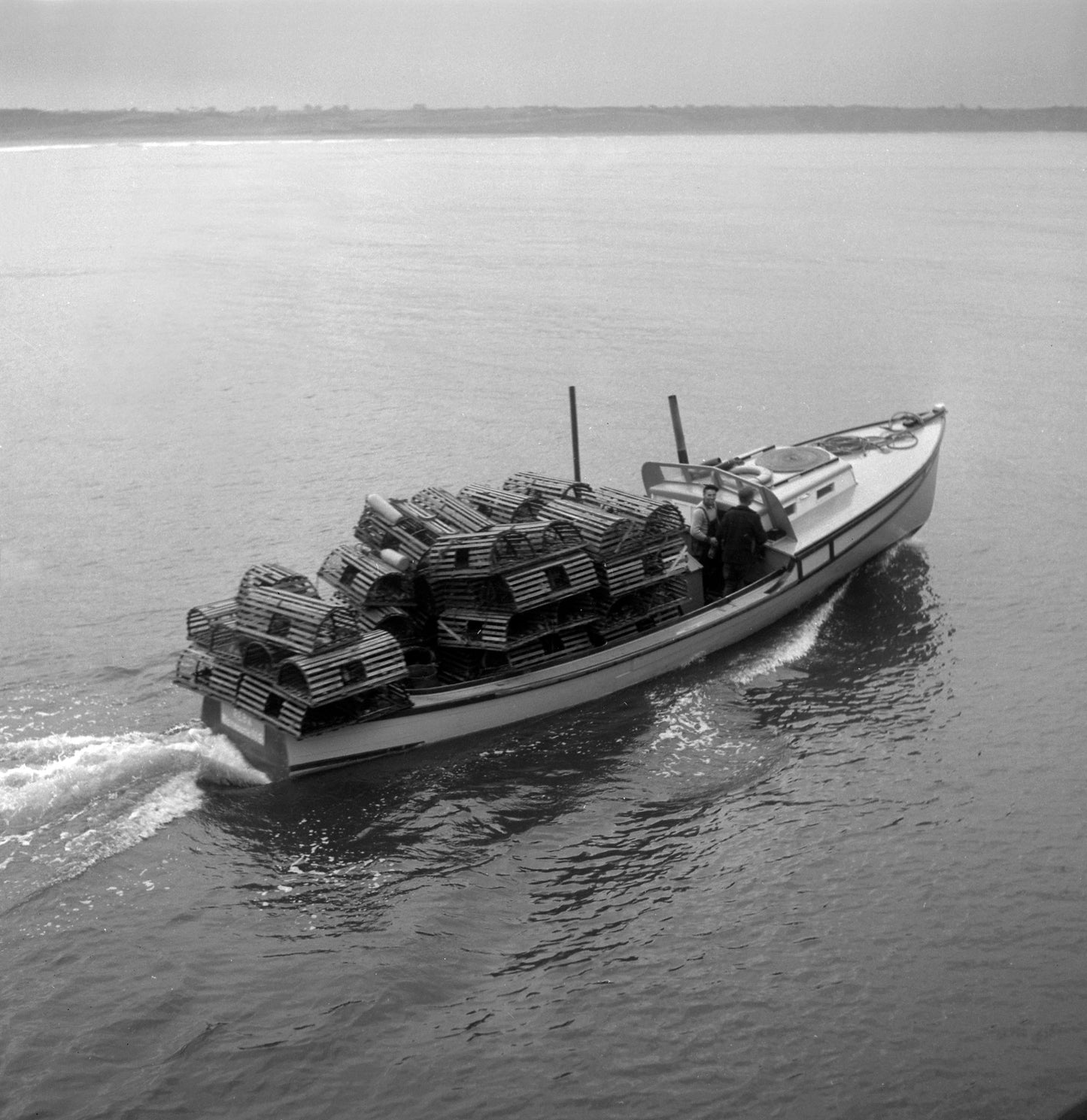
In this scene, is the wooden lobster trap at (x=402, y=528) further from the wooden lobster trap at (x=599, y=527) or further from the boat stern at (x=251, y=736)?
the boat stern at (x=251, y=736)

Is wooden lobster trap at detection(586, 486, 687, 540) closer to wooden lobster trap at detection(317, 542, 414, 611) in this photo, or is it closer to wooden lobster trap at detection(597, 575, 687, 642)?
wooden lobster trap at detection(597, 575, 687, 642)

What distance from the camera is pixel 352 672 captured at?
1426cm

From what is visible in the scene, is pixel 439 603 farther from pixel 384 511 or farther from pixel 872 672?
pixel 872 672

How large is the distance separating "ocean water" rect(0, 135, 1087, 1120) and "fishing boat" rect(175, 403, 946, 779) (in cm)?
53

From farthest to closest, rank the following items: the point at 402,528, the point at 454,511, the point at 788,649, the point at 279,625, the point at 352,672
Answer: the point at 788,649 < the point at 454,511 < the point at 402,528 < the point at 279,625 < the point at 352,672

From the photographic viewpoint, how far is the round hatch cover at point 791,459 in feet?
67.4

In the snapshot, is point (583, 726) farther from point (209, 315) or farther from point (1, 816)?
point (209, 315)

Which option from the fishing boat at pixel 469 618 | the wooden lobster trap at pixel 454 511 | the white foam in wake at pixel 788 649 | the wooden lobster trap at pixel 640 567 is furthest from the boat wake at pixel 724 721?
the wooden lobster trap at pixel 454 511

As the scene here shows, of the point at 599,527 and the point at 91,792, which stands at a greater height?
the point at 599,527

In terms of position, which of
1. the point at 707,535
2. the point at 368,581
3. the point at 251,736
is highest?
the point at 368,581

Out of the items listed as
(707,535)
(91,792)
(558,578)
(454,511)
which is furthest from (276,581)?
(707,535)

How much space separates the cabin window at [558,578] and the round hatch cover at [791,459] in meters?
5.81

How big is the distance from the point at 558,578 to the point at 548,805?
2805mm

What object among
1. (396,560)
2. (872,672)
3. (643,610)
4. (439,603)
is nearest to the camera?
(396,560)
